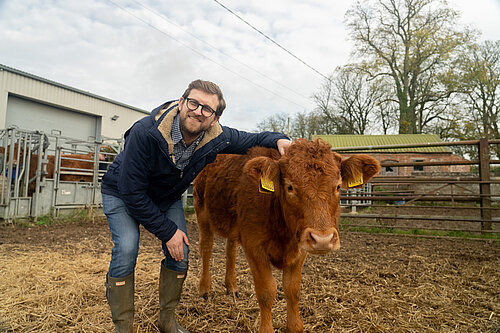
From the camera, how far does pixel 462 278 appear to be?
4043 mm

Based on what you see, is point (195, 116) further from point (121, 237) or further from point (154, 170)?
point (121, 237)

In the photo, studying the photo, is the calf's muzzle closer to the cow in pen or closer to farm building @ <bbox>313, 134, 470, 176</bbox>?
the cow in pen

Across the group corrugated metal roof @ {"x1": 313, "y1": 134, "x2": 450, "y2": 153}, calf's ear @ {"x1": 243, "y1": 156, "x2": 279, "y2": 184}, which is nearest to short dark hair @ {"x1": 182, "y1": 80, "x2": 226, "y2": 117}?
calf's ear @ {"x1": 243, "y1": 156, "x2": 279, "y2": 184}

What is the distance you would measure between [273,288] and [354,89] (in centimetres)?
3572

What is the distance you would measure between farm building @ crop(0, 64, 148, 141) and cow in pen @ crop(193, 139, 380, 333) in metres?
14.2

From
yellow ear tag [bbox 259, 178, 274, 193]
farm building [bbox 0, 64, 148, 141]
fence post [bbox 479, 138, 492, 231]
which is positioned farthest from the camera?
farm building [bbox 0, 64, 148, 141]

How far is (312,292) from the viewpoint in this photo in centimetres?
365

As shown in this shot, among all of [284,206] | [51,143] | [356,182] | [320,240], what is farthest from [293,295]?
[51,143]

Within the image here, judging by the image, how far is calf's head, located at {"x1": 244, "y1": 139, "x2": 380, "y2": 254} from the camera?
201 cm

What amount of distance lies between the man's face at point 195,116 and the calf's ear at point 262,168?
48 cm

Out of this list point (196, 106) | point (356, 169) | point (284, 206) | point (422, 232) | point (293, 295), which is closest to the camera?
point (196, 106)

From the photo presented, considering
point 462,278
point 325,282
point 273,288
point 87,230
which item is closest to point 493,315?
point 462,278

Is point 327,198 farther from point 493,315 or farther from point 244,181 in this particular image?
point 493,315

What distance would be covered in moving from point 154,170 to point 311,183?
1225 mm
